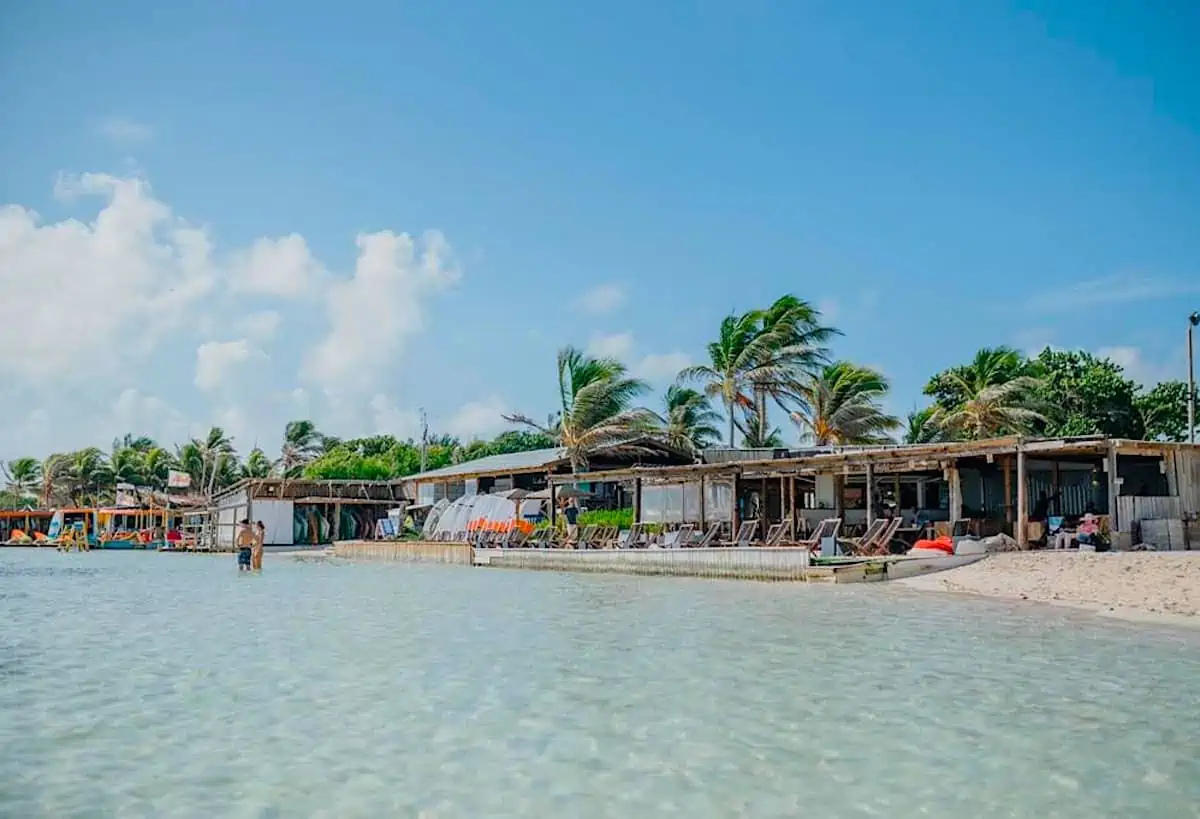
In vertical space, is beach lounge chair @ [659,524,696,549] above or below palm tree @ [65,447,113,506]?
below

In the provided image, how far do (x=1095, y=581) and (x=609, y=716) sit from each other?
1100 cm

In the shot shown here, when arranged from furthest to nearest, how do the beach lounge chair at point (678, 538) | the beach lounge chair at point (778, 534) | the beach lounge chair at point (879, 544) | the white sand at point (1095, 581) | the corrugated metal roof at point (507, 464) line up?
the corrugated metal roof at point (507, 464)
the beach lounge chair at point (678, 538)
the beach lounge chair at point (778, 534)
the beach lounge chair at point (879, 544)
the white sand at point (1095, 581)

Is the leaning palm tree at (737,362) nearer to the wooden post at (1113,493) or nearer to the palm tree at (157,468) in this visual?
the wooden post at (1113,493)

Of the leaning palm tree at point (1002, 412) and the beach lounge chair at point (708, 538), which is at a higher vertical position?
the leaning palm tree at point (1002, 412)

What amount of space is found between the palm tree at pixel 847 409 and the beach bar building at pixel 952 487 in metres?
3.24

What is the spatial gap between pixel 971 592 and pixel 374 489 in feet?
114

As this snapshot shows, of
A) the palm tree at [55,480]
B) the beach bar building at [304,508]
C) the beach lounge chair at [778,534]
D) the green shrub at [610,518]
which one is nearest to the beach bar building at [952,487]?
the beach lounge chair at [778,534]

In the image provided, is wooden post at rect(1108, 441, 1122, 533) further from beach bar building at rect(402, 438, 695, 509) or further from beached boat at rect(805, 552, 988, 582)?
beach bar building at rect(402, 438, 695, 509)

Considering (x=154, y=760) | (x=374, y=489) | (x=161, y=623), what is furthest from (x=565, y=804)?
(x=374, y=489)

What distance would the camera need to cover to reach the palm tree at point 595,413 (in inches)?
1251

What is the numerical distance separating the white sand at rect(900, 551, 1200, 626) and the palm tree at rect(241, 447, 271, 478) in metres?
53.6

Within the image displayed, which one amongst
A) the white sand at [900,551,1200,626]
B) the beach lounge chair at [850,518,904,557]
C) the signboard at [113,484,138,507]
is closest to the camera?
the white sand at [900,551,1200,626]

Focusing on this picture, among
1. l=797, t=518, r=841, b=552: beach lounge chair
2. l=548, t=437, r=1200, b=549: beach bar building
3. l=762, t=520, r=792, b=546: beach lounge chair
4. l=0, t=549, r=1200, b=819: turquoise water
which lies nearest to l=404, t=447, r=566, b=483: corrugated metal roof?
l=548, t=437, r=1200, b=549: beach bar building

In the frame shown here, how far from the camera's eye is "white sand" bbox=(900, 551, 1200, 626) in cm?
1391
